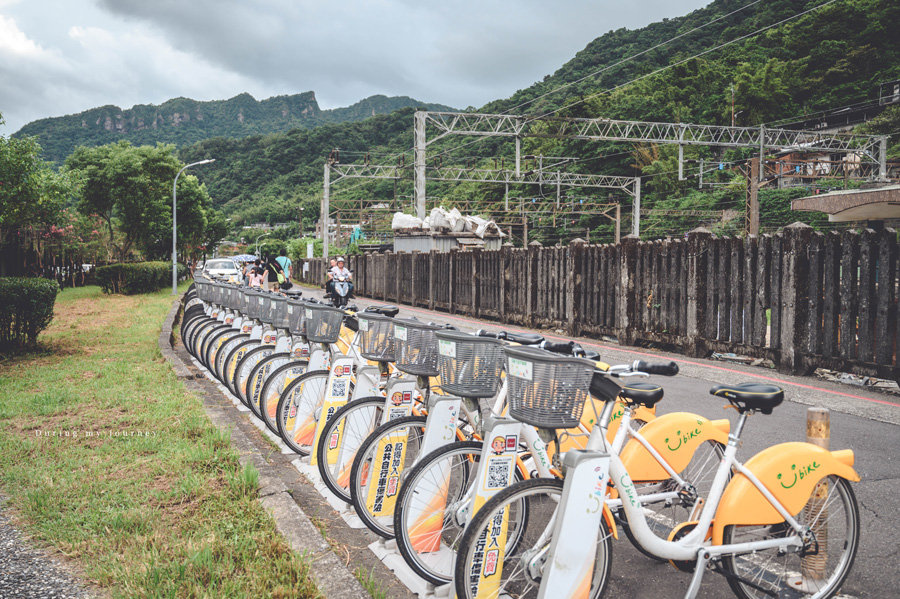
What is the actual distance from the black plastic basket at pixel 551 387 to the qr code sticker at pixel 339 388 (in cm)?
228

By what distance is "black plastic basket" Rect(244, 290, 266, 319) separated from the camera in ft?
24.1

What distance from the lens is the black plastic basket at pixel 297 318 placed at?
19.3ft

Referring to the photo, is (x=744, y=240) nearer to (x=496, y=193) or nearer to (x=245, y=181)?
(x=496, y=193)

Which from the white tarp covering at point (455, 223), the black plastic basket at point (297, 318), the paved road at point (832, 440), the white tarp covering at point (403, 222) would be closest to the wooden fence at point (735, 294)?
the paved road at point (832, 440)

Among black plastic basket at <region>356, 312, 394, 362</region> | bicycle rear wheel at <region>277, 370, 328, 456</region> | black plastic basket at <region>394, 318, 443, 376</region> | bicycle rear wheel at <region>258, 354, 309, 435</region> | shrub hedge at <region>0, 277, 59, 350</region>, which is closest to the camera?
black plastic basket at <region>394, 318, 443, 376</region>

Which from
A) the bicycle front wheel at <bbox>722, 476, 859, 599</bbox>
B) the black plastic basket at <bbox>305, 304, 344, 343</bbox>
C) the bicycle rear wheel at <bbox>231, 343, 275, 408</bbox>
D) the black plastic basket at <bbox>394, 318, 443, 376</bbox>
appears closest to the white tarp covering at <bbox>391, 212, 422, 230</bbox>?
the bicycle rear wheel at <bbox>231, 343, 275, 408</bbox>

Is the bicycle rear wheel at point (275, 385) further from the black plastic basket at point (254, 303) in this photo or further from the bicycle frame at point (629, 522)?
the bicycle frame at point (629, 522)

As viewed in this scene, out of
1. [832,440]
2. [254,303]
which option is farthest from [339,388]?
[832,440]

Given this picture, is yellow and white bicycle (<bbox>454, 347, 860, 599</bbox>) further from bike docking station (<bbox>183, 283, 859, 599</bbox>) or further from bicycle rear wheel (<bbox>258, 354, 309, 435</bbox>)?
bicycle rear wheel (<bbox>258, 354, 309, 435</bbox>)

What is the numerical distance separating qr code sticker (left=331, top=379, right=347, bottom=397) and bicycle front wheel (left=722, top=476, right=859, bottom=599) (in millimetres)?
2793

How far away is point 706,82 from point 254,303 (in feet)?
168

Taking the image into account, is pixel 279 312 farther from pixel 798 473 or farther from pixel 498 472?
pixel 798 473

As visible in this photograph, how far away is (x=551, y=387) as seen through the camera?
264 cm

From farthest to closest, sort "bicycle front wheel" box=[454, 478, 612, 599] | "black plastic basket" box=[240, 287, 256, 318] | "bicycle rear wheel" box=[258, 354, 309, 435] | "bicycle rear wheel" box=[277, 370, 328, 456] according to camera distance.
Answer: "black plastic basket" box=[240, 287, 256, 318]
"bicycle rear wheel" box=[258, 354, 309, 435]
"bicycle rear wheel" box=[277, 370, 328, 456]
"bicycle front wheel" box=[454, 478, 612, 599]
